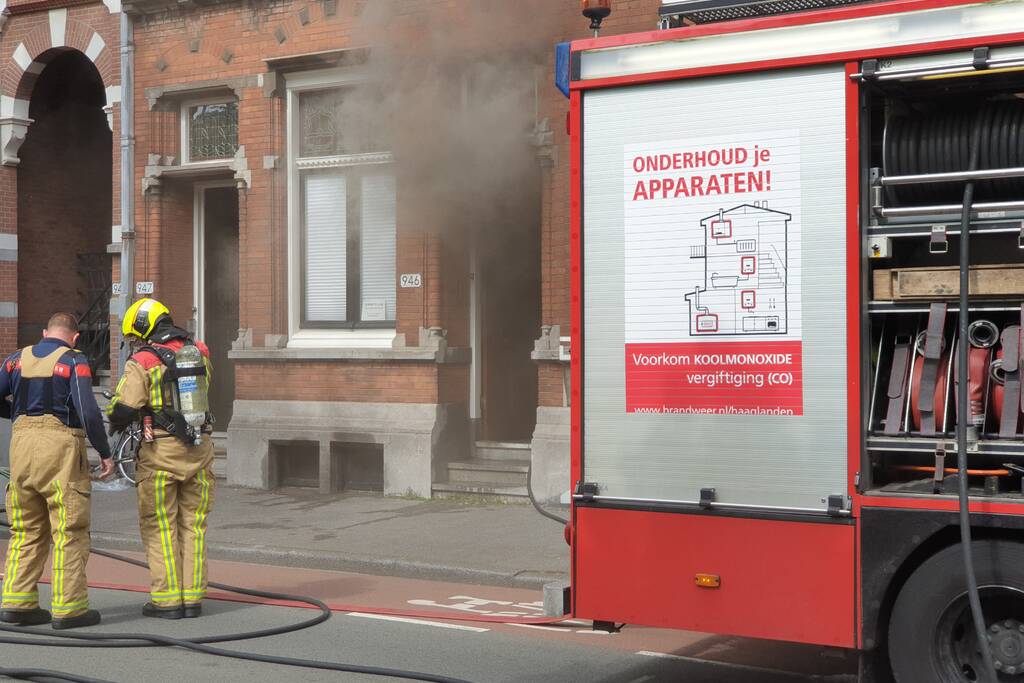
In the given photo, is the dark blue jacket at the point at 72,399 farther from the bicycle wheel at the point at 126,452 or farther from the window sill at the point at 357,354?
the bicycle wheel at the point at 126,452

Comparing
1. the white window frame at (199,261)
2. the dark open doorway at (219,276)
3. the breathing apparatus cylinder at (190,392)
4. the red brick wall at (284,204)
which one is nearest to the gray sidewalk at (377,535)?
the red brick wall at (284,204)

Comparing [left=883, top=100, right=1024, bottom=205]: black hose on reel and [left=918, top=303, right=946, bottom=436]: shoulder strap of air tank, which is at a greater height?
[left=883, top=100, right=1024, bottom=205]: black hose on reel

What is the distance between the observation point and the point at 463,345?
13.7 metres

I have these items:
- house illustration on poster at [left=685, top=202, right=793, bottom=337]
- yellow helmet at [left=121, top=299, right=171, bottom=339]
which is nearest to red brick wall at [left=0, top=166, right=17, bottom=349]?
yellow helmet at [left=121, top=299, right=171, bottom=339]

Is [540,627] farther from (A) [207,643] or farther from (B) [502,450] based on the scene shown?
(B) [502,450]

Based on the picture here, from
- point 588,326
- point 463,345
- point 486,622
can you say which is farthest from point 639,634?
point 463,345

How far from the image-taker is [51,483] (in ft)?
25.2

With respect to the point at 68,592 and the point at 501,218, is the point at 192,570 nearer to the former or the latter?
the point at 68,592

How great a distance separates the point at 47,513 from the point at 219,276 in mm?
8232

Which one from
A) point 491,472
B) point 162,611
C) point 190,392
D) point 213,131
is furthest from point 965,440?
point 213,131

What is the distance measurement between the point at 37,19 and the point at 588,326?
517 inches

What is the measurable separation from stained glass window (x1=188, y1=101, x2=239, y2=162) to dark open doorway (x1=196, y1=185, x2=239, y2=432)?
607 millimetres

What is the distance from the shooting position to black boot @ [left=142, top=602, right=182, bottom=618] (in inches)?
311

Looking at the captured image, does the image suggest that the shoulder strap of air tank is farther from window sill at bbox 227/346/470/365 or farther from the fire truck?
window sill at bbox 227/346/470/365
